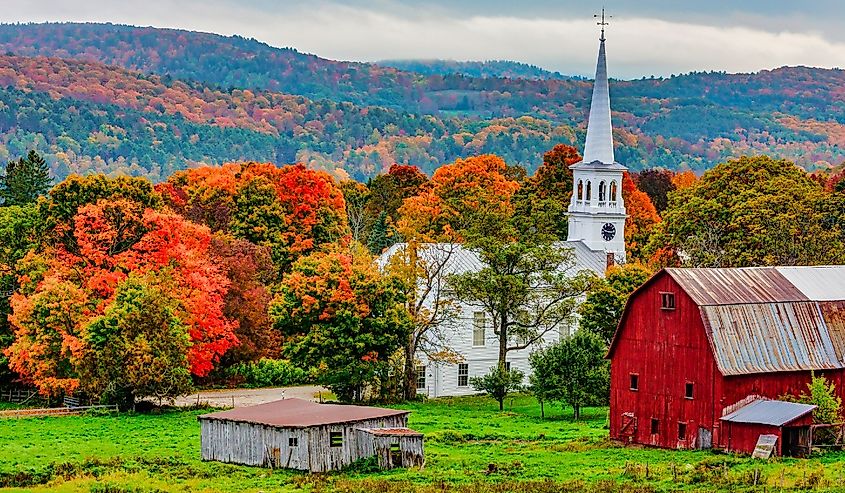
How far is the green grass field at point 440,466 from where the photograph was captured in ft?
133

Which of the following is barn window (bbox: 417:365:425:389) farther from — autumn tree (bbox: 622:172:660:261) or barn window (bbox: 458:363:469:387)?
autumn tree (bbox: 622:172:660:261)

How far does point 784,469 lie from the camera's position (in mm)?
42094

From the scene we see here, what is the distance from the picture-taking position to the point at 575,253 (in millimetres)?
80062

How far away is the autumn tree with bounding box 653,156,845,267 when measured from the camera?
70.8 meters

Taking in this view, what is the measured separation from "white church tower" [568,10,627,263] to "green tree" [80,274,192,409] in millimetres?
32035

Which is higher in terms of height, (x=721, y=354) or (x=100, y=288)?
(x=100, y=288)

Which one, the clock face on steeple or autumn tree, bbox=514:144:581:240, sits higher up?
autumn tree, bbox=514:144:581:240

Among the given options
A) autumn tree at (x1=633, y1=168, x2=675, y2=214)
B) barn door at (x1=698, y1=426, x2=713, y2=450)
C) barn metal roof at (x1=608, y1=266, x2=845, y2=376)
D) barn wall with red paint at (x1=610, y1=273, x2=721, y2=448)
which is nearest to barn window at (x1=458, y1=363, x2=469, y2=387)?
barn wall with red paint at (x1=610, y1=273, x2=721, y2=448)

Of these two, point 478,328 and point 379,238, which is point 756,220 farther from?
point 379,238

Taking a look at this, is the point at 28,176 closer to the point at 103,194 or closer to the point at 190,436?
the point at 103,194

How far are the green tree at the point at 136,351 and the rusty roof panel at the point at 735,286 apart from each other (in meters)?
23.5

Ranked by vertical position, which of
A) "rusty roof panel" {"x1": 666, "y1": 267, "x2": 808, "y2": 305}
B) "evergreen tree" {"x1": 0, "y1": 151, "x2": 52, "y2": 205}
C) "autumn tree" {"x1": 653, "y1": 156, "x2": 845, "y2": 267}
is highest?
"evergreen tree" {"x1": 0, "y1": 151, "x2": 52, "y2": 205}

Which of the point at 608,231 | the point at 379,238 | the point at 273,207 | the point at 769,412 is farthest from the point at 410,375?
the point at 379,238

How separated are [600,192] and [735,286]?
3733cm
